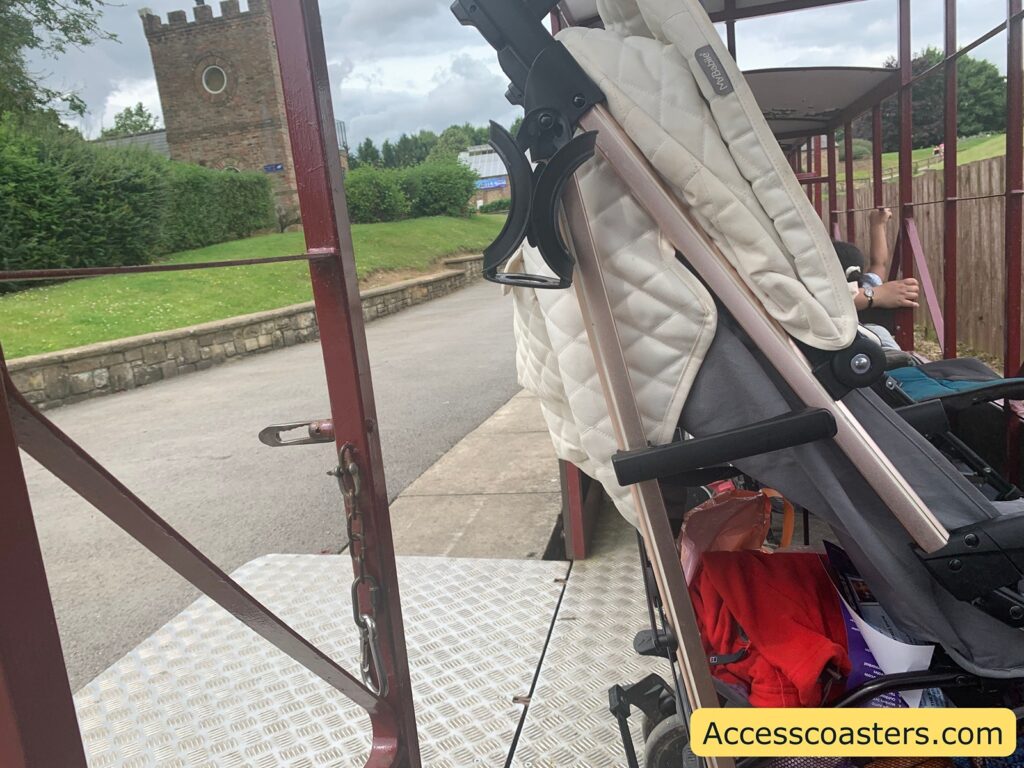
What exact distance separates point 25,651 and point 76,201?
12088mm

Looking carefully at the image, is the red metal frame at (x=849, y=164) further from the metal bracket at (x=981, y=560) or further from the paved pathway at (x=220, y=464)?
the metal bracket at (x=981, y=560)

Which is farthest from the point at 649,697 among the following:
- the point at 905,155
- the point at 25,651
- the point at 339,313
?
the point at 905,155

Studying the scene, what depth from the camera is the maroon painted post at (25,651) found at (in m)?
0.73

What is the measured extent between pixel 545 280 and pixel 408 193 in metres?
27.7

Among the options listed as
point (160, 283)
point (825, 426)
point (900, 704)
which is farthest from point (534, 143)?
point (160, 283)

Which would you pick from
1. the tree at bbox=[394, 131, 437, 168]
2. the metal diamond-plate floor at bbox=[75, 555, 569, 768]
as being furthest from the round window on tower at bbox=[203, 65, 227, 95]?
the tree at bbox=[394, 131, 437, 168]

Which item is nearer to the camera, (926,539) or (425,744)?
(926,539)

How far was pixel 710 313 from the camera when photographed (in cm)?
139

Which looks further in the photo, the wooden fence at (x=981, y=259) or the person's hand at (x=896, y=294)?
the wooden fence at (x=981, y=259)

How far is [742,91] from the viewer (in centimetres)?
133

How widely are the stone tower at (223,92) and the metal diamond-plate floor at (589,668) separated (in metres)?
21.9

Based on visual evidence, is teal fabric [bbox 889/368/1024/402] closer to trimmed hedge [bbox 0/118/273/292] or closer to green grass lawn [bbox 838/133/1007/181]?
green grass lawn [bbox 838/133/1007/181]

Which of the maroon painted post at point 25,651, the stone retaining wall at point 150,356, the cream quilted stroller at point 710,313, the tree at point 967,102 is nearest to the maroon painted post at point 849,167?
the tree at point 967,102

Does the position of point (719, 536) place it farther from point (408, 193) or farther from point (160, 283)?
point (408, 193)
